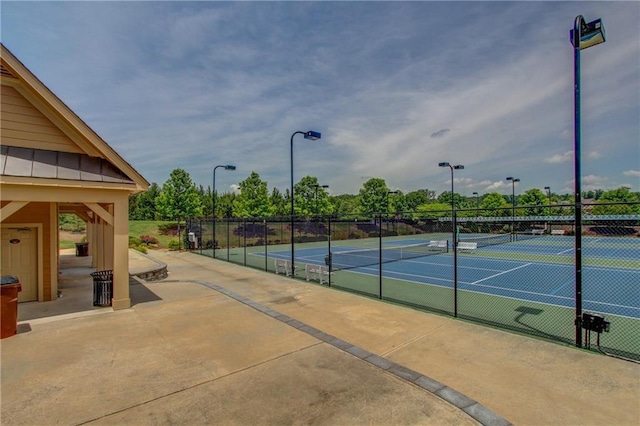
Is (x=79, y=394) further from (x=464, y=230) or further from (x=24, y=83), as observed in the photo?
(x=464, y=230)

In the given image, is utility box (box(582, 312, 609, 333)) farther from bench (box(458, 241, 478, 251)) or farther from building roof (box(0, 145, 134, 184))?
bench (box(458, 241, 478, 251))

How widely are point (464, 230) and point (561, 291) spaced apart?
47.5m

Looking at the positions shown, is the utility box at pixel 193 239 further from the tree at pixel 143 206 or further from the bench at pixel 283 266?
the tree at pixel 143 206

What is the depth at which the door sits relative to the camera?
Answer: 10000 millimetres

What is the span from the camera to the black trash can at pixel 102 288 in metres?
10.0

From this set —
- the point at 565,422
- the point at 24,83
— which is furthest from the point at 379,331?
the point at 24,83

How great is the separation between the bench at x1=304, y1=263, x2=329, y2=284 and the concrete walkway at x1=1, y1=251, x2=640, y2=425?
182 inches

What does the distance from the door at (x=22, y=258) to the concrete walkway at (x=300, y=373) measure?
3085 mm

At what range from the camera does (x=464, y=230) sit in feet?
189

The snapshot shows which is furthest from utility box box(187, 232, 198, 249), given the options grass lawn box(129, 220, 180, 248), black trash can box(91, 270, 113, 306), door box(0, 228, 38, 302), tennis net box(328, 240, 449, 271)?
black trash can box(91, 270, 113, 306)

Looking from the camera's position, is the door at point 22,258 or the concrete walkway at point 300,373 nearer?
the concrete walkway at point 300,373

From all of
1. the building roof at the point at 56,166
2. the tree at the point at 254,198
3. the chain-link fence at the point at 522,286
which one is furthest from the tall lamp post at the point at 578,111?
the tree at the point at 254,198

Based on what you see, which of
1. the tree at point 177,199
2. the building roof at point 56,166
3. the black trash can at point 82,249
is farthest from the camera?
the tree at point 177,199

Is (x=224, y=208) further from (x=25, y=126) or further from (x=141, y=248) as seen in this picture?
(x=25, y=126)
